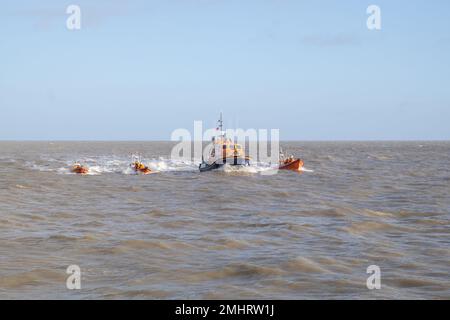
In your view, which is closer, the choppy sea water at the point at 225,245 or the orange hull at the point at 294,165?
the choppy sea water at the point at 225,245

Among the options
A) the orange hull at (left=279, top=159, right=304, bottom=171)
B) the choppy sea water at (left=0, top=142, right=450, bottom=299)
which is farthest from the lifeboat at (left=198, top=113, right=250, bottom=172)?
the choppy sea water at (left=0, top=142, right=450, bottom=299)

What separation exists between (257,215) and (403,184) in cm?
1884

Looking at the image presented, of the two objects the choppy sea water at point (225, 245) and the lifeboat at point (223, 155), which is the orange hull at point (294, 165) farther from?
the choppy sea water at point (225, 245)

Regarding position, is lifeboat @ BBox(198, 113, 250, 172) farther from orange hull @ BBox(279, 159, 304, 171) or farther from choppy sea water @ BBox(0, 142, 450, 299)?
choppy sea water @ BBox(0, 142, 450, 299)

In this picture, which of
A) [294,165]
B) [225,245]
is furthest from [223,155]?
[225,245]

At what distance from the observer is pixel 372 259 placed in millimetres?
14578

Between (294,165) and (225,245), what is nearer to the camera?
(225,245)

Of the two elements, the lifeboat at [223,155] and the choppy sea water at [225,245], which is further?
the lifeboat at [223,155]

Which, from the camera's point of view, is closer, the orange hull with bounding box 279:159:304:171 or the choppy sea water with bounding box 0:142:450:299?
the choppy sea water with bounding box 0:142:450:299

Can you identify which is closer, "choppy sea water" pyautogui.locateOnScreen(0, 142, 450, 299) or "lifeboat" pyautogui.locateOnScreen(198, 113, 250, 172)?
"choppy sea water" pyautogui.locateOnScreen(0, 142, 450, 299)

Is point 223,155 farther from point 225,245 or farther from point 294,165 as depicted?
point 225,245

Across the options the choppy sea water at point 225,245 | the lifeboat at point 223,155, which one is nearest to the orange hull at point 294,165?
the lifeboat at point 223,155
